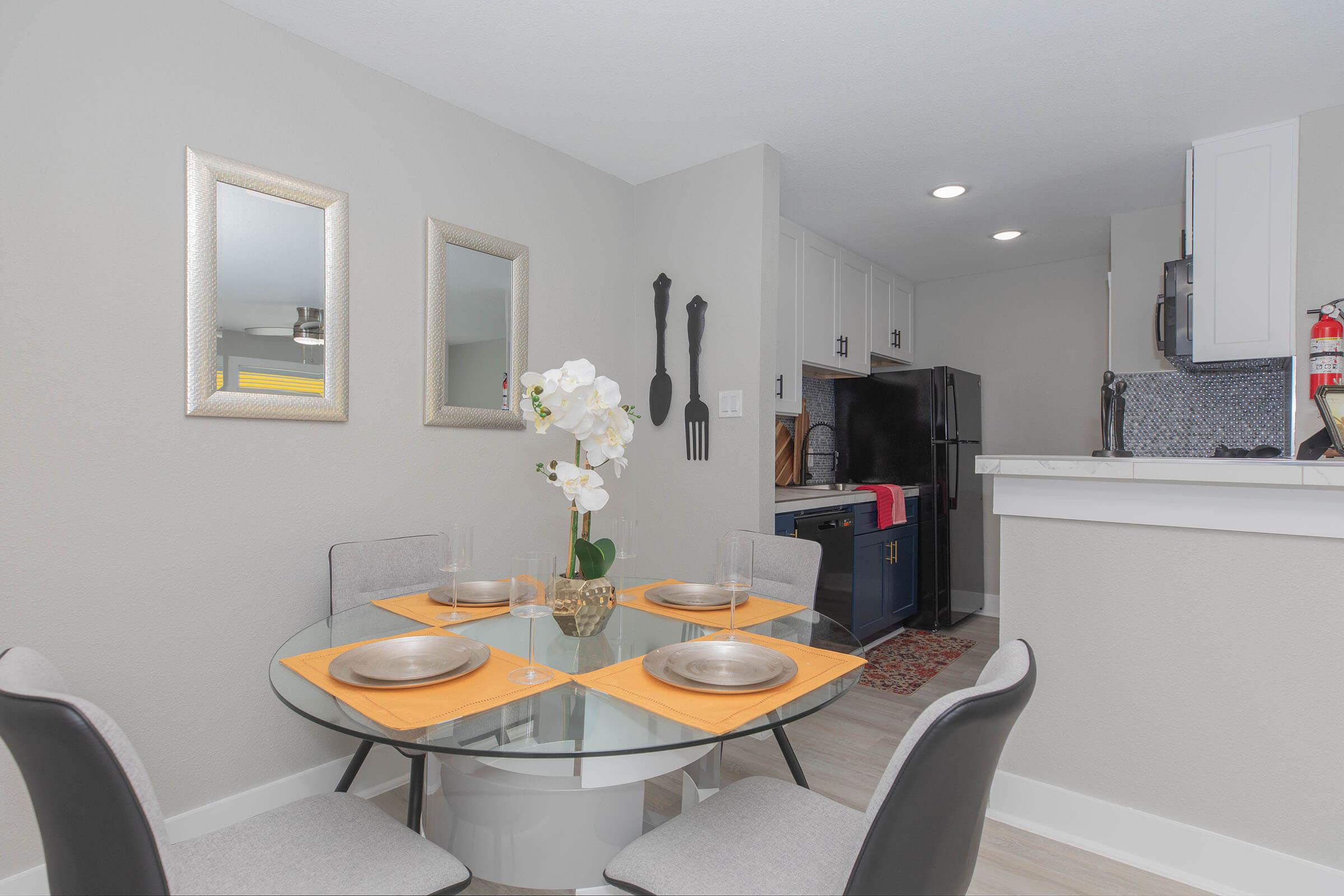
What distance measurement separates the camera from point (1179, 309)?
10.4ft

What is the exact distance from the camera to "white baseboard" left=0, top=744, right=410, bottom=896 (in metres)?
1.72

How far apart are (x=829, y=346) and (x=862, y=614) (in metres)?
1.56

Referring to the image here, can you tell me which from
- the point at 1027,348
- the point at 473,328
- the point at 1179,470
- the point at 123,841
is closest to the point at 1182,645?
the point at 1179,470

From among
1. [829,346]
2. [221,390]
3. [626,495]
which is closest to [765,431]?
[626,495]

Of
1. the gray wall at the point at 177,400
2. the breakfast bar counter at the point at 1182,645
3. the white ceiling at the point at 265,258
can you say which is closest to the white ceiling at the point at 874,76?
the gray wall at the point at 177,400

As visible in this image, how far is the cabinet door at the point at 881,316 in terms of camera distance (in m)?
4.63

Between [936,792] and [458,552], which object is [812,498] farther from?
[936,792]

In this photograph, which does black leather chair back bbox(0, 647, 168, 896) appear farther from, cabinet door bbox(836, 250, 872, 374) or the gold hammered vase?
cabinet door bbox(836, 250, 872, 374)

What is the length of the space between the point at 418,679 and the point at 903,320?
4681 millimetres

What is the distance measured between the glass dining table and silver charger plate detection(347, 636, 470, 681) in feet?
0.30

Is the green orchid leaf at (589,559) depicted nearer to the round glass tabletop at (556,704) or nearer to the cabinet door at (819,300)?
the round glass tabletop at (556,704)

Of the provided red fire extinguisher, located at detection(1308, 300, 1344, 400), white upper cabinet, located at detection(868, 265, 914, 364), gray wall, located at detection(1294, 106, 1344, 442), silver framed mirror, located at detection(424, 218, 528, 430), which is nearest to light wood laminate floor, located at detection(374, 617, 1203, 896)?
silver framed mirror, located at detection(424, 218, 528, 430)

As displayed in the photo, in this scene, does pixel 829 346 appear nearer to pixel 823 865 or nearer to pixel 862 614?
pixel 862 614

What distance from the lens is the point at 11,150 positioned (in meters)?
1.67
